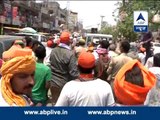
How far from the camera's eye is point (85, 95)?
4953 mm

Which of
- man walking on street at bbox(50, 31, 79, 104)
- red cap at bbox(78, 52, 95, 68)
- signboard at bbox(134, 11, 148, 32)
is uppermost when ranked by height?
signboard at bbox(134, 11, 148, 32)

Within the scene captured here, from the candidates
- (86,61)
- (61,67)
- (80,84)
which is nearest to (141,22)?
(61,67)

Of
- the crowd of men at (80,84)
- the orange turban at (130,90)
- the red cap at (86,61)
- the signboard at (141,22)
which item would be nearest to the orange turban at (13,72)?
the crowd of men at (80,84)

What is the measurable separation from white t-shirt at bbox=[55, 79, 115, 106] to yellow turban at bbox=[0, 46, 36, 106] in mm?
1082

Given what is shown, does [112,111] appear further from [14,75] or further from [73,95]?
[73,95]

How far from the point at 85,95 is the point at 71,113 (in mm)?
1345

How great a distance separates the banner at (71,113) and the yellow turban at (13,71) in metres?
0.10

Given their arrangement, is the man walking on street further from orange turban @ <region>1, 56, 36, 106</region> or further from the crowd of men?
orange turban @ <region>1, 56, 36, 106</region>

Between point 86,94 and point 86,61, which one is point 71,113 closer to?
point 86,94

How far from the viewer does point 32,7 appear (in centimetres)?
8656

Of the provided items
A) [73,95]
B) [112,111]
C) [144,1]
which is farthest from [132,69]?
[144,1]

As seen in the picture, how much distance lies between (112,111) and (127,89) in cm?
101

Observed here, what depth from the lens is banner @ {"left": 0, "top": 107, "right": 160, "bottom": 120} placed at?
3572mm

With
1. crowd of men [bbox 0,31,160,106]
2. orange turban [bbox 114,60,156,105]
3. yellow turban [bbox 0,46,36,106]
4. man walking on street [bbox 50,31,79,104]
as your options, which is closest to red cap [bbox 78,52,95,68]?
crowd of men [bbox 0,31,160,106]
